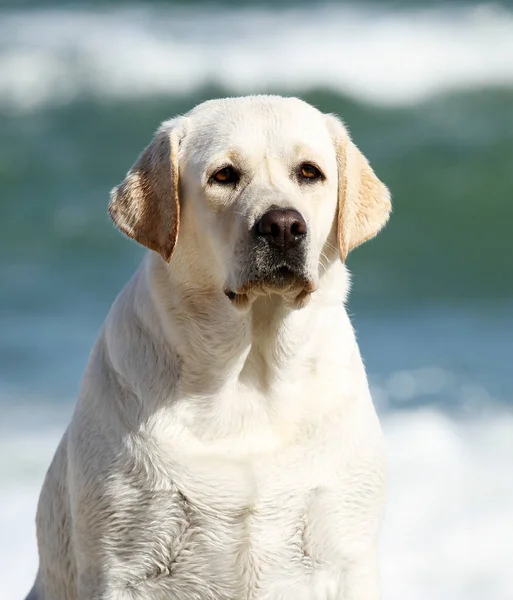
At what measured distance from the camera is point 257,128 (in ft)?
11.3

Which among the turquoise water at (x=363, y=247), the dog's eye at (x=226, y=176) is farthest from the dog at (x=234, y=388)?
the turquoise water at (x=363, y=247)

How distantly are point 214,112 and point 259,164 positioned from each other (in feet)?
0.78

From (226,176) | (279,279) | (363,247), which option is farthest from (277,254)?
(363,247)

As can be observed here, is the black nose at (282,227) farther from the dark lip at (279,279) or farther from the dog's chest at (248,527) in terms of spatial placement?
the dog's chest at (248,527)

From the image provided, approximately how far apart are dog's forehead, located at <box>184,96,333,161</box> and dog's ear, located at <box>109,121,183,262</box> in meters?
0.07

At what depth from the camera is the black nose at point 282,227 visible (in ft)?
10.7

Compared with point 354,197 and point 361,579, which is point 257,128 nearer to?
point 354,197

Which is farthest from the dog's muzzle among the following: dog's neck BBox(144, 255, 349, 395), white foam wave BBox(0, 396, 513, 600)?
white foam wave BBox(0, 396, 513, 600)

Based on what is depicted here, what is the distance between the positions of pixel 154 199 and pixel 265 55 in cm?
1163

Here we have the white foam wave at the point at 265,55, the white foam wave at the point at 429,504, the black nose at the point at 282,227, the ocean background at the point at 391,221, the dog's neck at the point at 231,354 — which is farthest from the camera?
the white foam wave at the point at 265,55

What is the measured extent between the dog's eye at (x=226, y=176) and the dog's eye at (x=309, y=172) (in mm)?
168

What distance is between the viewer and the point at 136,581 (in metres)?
3.48

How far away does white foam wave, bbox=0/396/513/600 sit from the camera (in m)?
6.10

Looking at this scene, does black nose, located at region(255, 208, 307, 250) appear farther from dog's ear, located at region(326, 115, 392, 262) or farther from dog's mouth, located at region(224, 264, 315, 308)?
dog's ear, located at region(326, 115, 392, 262)
